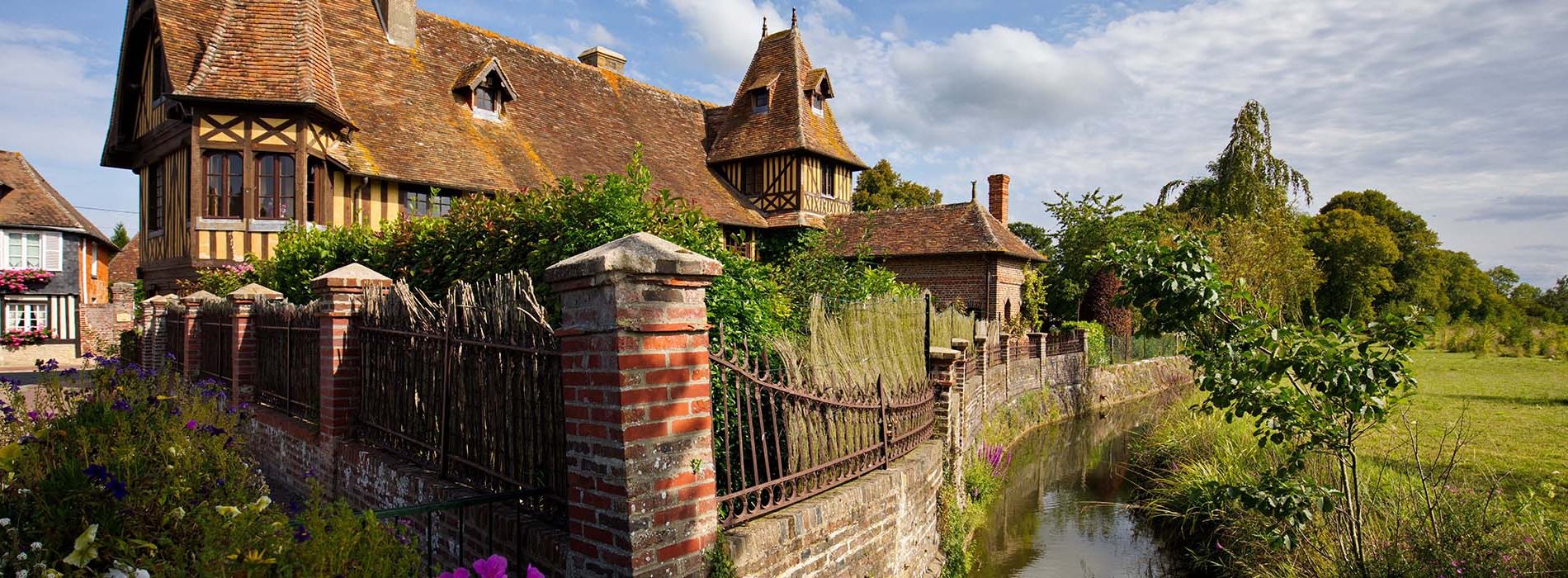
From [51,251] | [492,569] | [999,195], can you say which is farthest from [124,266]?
[492,569]

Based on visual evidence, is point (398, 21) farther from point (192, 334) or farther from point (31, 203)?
point (31, 203)

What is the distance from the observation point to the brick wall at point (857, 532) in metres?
4.29

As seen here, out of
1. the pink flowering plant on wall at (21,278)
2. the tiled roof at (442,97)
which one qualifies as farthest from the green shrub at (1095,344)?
the pink flowering plant on wall at (21,278)

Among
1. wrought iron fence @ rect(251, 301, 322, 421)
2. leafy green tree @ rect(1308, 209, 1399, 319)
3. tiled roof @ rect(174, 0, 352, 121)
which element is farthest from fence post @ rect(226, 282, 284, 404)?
leafy green tree @ rect(1308, 209, 1399, 319)

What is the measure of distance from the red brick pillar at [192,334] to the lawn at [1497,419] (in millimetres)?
14076

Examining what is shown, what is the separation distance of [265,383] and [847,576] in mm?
7257

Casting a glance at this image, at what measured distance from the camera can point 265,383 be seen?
8.88 metres

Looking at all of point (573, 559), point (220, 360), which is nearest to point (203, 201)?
point (220, 360)

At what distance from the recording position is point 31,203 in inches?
1118

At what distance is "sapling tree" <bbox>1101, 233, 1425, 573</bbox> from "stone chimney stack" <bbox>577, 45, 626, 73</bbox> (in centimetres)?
2337

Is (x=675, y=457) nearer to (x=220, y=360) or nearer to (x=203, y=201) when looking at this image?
(x=220, y=360)

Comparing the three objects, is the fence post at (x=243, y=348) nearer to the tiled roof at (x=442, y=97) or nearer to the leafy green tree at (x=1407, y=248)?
the tiled roof at (x=442, y=97)

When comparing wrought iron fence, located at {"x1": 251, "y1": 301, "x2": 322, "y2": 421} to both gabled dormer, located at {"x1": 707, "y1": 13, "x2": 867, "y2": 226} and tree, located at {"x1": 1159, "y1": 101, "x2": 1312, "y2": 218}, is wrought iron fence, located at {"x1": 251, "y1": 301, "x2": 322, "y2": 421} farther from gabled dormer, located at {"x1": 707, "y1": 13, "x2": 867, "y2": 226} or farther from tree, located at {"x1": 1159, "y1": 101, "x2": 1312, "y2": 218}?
tree, located at {"x1": 1159, "y1": 101, "x2": 1312, "y2": 218}

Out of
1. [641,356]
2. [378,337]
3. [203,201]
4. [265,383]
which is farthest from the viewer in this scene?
[203,201]
